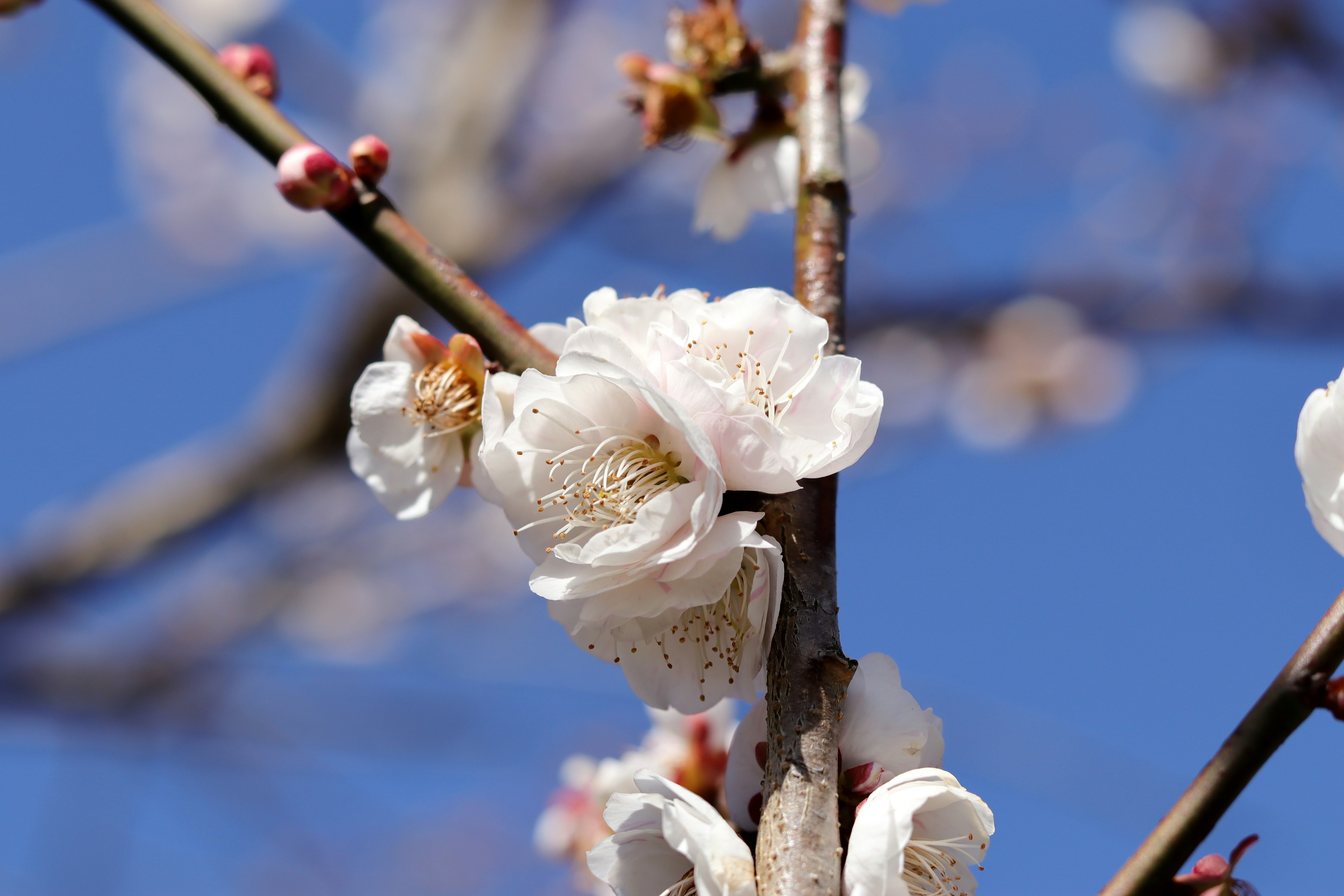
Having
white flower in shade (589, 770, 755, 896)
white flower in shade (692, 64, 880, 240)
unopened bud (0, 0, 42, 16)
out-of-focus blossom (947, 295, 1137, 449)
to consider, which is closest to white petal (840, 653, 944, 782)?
white flower in shade (589, 770, 755, 896)

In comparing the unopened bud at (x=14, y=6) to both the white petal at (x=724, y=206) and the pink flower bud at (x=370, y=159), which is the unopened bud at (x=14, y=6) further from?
the white petal at (x=724, y=206)

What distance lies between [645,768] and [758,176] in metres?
0.71

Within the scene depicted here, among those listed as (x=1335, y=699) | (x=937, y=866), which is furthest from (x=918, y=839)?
(x=1335, y=699)

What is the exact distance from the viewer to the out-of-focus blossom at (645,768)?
4.36 ft

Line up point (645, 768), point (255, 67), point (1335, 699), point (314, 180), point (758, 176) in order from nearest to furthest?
point (1335, 699)
point (314, 180)
point (255, 67)
point (758, 176)
point (645, 768)

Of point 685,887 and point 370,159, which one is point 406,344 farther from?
point 685,887

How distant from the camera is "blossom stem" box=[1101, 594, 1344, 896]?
611 mm

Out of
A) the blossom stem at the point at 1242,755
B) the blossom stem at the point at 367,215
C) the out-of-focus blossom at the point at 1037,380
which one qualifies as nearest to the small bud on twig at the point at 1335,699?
the blossom stem at the point at 1242,755

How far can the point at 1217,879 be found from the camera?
64 centimetres

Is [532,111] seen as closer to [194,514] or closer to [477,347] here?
[194,514]

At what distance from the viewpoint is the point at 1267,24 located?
3693mm

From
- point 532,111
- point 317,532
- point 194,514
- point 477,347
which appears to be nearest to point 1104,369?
point 532,111

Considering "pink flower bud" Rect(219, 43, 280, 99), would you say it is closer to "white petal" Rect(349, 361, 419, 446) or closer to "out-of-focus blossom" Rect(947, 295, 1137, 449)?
"white petal" Rect(349, 361, 419, 446)

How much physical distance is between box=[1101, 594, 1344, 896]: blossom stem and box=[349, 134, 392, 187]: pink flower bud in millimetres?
733
